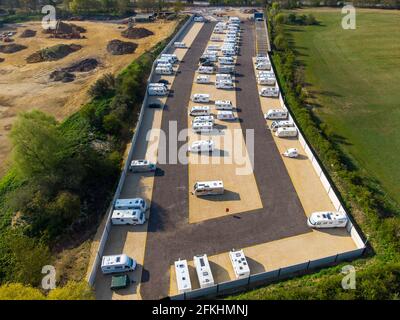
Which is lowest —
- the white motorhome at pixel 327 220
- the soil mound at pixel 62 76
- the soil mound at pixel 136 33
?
the white motorhome at pixel 327 220

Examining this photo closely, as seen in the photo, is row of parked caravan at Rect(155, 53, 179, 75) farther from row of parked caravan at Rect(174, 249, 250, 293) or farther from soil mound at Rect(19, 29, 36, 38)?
soil mound at Rect(19, 29, 36, 38)

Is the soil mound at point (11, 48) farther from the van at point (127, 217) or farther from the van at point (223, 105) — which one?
the van at point (127, 217)

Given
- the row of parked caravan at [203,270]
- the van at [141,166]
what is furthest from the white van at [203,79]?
the row of parked caravan at [203,270]

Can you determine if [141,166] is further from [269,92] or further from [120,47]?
[120,47]

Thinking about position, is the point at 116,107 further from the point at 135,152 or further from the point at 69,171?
the point at 69,171

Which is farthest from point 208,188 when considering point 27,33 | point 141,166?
point 27,33
